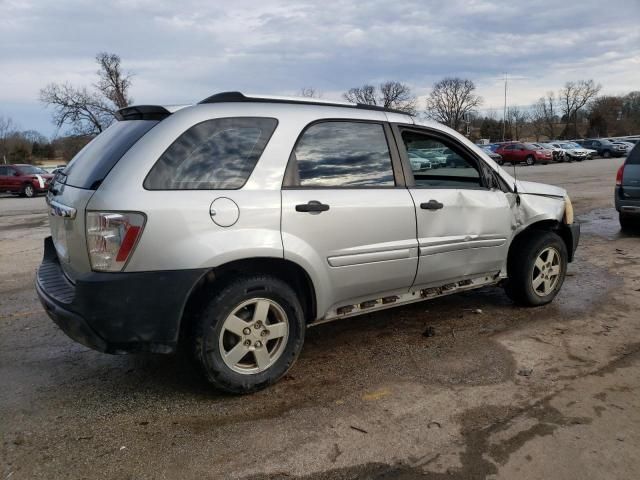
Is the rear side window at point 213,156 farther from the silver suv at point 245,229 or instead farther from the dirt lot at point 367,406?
the dirt lot at point 367,406

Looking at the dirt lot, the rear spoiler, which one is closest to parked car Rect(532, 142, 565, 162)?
the dirt lot

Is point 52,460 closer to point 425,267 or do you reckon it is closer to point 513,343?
point 425,267

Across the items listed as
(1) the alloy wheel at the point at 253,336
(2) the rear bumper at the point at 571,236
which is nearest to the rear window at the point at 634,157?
(2) the rear bumper at the point at 571,236

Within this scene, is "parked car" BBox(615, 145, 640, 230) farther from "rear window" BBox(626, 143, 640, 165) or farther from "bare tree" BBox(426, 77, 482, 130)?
"bare tree" BBox(426, 77, 482, 130)

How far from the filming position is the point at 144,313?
2.91 meters

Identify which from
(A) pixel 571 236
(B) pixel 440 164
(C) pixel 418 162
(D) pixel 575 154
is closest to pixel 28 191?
(B) pixel 440 164

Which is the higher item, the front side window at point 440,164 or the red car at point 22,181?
the front side window at point 440,164

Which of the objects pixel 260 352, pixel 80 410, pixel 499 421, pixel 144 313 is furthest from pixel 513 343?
pixel 80 410

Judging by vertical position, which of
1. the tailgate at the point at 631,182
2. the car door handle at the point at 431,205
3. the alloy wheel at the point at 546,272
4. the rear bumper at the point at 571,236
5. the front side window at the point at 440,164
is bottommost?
the alloy wheel at the point at 546,272

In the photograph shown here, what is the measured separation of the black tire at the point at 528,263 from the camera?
185 inches

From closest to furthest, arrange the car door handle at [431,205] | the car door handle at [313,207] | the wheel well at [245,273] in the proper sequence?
1. the wheel well at [245,273]
2. the car door handle at [313,207]
3. the car door handle at [431,205]

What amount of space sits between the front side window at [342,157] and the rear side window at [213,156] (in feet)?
0.97

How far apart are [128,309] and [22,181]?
2535cm

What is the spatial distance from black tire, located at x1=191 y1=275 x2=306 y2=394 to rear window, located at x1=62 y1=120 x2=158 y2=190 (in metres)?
0.99
